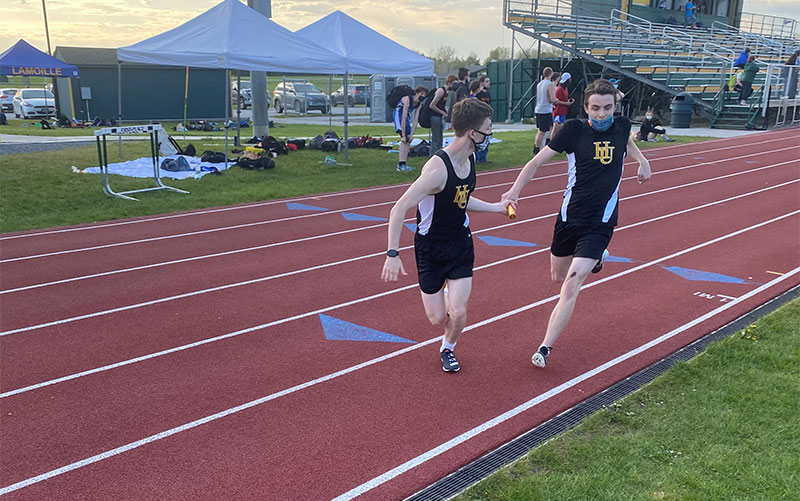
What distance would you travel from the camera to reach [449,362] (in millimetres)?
4828

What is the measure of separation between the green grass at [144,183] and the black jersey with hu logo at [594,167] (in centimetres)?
810

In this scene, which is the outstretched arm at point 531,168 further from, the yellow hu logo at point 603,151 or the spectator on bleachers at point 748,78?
the spectator on bleachers at point 748,78

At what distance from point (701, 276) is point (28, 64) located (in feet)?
70.3

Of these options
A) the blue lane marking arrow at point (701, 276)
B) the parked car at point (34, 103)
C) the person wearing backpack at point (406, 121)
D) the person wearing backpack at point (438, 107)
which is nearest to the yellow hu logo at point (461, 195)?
the blue lane marking arrow at point (701, 276)

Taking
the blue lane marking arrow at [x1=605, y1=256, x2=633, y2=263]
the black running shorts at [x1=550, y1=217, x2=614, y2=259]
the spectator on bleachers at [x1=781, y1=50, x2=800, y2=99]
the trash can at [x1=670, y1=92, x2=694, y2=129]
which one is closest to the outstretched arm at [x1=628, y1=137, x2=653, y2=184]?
the black running shorts at [x1=550, y1=217, x2=614, y2=259]

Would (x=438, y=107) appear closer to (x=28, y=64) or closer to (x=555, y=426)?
(x=555, y=426)

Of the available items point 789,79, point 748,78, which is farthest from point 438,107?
point 789,79

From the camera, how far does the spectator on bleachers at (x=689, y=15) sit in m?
37.3

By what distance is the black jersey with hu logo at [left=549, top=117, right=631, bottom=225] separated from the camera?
471 centimetres

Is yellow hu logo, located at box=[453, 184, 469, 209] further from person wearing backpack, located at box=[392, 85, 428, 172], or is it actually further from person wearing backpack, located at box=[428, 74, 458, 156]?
person wearing backpack, located at box=[392, 85, 428, 172]

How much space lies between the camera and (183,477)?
356 cm

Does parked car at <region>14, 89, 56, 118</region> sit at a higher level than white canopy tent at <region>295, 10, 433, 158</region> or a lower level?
lower

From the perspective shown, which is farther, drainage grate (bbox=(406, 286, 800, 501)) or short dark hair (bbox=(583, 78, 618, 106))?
short dark hair (bbox=(583, 78, 618, 106))

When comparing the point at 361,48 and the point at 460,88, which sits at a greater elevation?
the point at 361,48
